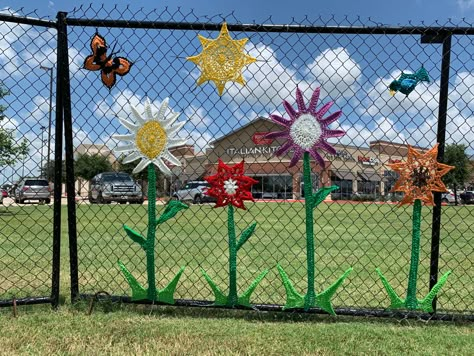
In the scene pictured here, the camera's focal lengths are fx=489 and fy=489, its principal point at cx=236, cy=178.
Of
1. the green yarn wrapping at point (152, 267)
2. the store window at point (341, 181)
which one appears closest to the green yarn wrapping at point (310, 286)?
the store window at point (341, 181)

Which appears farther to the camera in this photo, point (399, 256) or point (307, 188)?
point (399, 256)

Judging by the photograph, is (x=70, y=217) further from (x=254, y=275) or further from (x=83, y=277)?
(x=254, y=275)

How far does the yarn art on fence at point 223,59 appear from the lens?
3.48 meters

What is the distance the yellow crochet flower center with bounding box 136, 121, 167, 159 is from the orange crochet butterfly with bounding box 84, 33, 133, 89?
45 cm

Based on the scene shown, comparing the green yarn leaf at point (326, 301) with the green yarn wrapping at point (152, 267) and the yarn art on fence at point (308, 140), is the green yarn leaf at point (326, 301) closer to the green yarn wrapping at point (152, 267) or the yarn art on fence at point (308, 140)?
the yarn art on fence at point (308, 140)

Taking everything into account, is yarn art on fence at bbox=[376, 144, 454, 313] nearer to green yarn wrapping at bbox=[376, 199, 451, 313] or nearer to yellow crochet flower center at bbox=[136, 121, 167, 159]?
green yarn wrapping at bbox=[376, 199, 451, 313]

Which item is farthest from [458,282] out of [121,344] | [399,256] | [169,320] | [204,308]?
[121,344]

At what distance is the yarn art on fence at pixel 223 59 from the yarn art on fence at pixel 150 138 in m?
0.43

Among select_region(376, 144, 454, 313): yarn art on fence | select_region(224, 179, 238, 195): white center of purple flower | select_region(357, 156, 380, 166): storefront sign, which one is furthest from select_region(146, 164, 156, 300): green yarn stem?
select_region(357, 156, 380, 166): storefront sign

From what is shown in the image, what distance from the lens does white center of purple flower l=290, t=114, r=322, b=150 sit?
3496 millimetres

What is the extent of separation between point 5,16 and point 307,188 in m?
2.49

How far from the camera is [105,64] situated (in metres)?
3.66

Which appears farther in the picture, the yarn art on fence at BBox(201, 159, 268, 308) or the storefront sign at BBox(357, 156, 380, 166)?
the storefront sign at BBox(357, 156, 380, 166)

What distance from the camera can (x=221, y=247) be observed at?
7.42 meters
